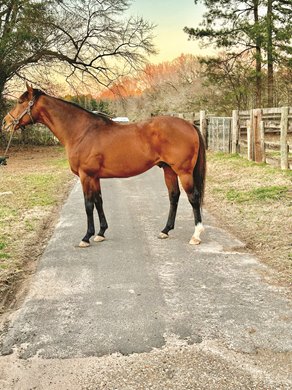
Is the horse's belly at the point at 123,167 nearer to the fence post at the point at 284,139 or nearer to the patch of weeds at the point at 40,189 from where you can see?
the patch of weeds at the point at 40,189

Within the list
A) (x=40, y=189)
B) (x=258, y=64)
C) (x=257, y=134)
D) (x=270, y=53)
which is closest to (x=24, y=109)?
(x=40, y=189)

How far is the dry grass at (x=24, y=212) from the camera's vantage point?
441 cm

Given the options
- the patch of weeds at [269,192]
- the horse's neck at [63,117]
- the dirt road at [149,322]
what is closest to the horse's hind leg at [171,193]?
the dirt road at [149,322]

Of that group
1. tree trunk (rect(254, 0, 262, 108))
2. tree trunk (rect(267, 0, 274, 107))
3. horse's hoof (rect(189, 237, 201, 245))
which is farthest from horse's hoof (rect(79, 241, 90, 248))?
tree trunk (rect(267, 0, 274, 107))

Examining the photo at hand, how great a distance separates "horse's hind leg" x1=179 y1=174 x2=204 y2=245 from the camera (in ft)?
16.9

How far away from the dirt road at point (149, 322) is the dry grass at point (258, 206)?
0.28 meters

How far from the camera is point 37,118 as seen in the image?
5.47 meters

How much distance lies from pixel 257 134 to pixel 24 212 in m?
7.68

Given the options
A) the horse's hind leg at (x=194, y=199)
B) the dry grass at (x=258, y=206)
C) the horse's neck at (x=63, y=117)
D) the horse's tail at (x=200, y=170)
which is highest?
the horse's neck at (x=63, y=117)

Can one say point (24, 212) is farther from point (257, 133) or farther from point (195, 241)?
point (257, 133)

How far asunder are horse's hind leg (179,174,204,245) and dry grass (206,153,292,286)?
2.06ft

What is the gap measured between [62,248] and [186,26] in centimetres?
1945

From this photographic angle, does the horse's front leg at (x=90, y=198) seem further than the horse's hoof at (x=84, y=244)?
Yes

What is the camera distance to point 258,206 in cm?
698
